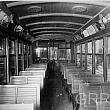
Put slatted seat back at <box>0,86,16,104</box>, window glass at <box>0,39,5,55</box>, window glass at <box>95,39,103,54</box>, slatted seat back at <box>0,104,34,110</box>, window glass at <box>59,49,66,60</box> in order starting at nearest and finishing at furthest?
slatted seat back at <box>0,104,34,110</box> < slatted seat back at <box>0,86,16,104</box> < window glass at <box>0,39,5,55</box> < window glass at <box>95,39,103,54</box> < window glass at <box>59,49,66,60</box>

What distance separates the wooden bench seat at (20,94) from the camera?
3.19 metres

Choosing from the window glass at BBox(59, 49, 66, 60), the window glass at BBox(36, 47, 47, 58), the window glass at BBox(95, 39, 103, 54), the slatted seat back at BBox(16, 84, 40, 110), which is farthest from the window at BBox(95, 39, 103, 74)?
the window glass at BBox(36, 47, 47, 58)

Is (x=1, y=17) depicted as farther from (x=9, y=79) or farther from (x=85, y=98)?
(x=85, y=98)

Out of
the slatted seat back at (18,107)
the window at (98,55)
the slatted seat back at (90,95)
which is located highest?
the window at (98,55)

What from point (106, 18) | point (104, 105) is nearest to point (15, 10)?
point (106, 18)

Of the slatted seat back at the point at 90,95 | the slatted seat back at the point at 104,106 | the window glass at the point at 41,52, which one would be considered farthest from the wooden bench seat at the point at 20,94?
the window glass at the point at 41,52

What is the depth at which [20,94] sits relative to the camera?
10.7 ft

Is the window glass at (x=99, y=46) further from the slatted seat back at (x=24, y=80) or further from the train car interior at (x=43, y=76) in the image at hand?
the slatted seat back at (x=24, y=80)

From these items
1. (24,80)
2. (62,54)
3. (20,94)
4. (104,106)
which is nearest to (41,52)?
(62,54)

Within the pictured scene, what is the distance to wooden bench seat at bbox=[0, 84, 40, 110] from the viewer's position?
319 cm

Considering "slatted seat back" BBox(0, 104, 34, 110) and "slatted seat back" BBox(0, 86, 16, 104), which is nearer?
"slatted seat back" BBox(0, 104, 34, 110)

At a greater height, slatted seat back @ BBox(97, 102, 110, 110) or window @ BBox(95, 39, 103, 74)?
window @ BBox(95, 39, 103, 74)

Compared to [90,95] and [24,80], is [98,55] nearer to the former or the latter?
[90,95]

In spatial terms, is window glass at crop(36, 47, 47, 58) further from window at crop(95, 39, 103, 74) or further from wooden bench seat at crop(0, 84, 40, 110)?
wooden bench seat at crop(0, 84, 40, 110)
